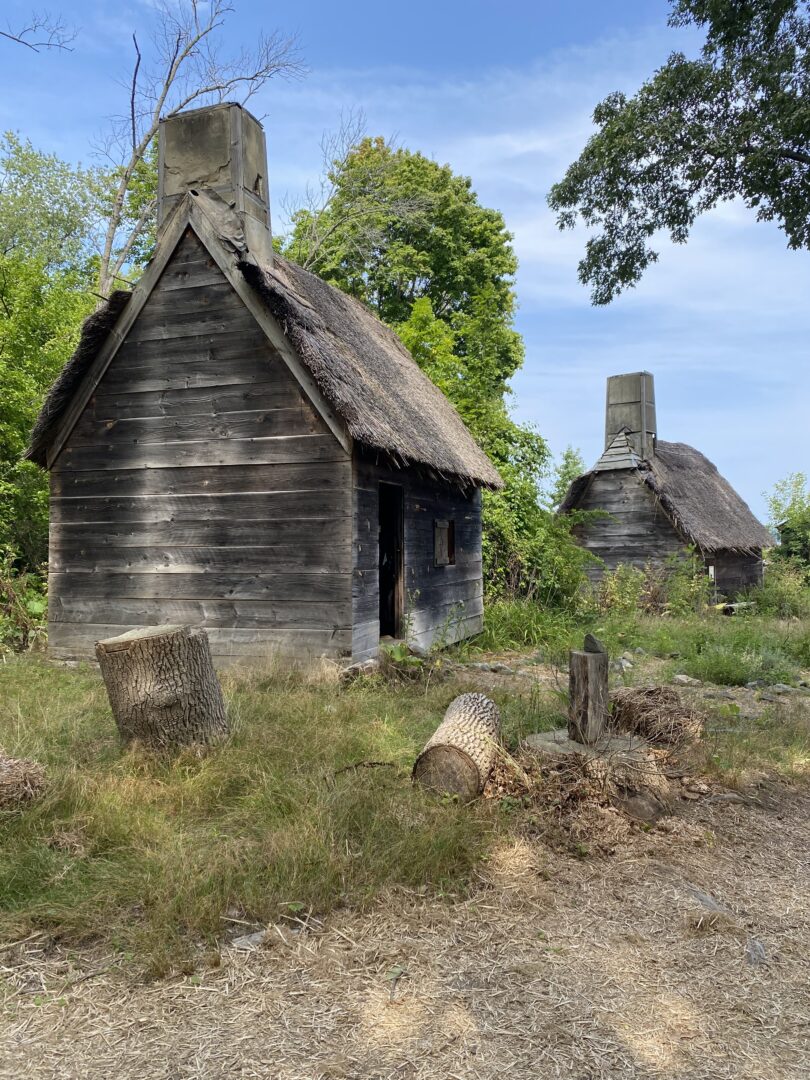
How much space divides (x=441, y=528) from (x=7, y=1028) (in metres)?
9.95

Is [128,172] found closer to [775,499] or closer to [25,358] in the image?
[25,358]

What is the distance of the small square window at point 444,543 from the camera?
12.4m

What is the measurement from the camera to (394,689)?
885 cm

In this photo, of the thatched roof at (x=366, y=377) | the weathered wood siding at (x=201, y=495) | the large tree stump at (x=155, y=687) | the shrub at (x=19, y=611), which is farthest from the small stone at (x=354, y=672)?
the shrub at (x=19, y=611)

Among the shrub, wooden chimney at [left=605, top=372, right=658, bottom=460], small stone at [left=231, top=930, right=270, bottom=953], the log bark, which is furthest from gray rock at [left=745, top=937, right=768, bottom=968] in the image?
wooden chimney at [left=605, top=372, right=658, bottom=460]

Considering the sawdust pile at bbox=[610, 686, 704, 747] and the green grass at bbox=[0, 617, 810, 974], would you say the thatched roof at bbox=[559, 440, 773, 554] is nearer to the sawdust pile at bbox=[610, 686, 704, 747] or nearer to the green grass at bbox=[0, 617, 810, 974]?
the green grass at bbox=[0, 617, 810, 974]

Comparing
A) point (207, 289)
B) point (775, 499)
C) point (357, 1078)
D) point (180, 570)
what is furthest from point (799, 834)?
point (775, 499)

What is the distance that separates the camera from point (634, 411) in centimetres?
2080

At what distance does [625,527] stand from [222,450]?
13.2 m

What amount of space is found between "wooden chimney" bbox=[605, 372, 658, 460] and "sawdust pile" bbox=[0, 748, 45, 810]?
18.1 meters

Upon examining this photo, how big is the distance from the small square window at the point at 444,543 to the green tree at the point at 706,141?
278 inches

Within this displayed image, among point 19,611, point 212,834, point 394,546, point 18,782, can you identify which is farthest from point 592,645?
point 19,611

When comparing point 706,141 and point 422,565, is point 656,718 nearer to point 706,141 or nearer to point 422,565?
point 422,565

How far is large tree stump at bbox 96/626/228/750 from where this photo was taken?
5.74 m
